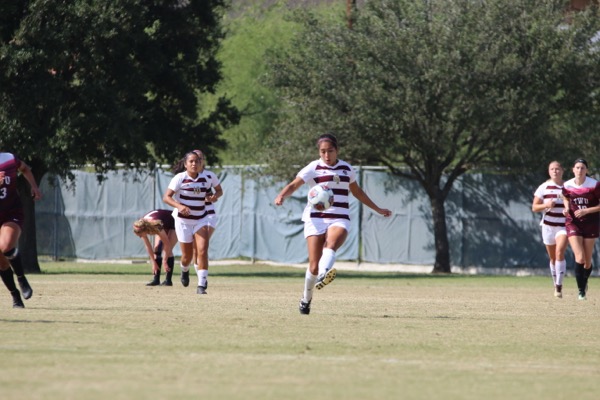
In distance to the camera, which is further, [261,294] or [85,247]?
[85,247]

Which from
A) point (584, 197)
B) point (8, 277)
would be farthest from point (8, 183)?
point (584, 197)

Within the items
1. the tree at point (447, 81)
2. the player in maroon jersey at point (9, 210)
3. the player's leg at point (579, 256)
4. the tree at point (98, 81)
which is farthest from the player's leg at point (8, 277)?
the tree at point (447, 81)

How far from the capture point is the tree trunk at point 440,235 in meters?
37.4

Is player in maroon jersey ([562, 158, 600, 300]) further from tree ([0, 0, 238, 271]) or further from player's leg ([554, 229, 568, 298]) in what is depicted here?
tree ([0, 0, 238, 271])

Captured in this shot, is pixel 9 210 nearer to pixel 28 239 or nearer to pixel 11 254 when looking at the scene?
pixel 11 254

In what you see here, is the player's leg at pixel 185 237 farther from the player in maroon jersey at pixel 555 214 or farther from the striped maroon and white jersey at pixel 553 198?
the striped maroon and white jersey at pixel 553 198

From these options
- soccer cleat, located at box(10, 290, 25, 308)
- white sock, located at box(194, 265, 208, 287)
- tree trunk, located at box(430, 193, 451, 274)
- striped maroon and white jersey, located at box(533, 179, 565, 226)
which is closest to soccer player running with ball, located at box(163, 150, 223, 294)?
white sock, located at box(194, 265, 208, 287)

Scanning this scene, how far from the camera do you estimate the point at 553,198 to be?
2241 cm

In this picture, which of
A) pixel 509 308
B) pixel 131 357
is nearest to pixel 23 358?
pixel 131 357

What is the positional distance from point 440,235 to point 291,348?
85.1 ft

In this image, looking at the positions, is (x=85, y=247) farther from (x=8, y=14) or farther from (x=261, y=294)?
(x=261, y=294)

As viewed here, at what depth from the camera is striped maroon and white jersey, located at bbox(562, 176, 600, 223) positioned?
2134 centimetres

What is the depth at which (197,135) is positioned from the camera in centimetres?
3531

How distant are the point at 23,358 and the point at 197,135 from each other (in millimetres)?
24852
